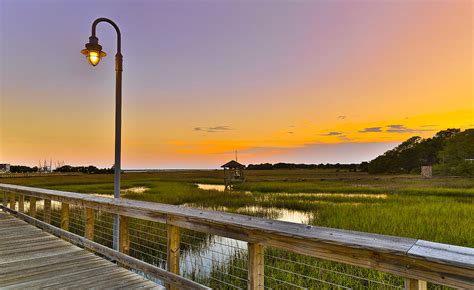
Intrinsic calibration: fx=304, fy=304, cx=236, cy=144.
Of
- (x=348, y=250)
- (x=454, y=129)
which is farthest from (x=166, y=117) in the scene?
(x=454, y=129)

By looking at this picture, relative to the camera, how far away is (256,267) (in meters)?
2.28

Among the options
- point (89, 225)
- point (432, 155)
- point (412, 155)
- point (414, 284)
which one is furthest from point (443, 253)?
point (412, 155)

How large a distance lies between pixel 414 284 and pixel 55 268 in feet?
13.8

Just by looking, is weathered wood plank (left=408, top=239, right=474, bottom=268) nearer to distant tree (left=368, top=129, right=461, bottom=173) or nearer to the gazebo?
the gazebo

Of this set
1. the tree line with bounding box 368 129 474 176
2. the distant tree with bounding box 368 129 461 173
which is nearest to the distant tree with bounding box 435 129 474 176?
the tree line with bounding box 368 129 474 176

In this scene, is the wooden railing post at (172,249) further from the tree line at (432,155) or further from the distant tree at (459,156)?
the tree line at (432,155)

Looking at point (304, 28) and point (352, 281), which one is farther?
point (304, 28)

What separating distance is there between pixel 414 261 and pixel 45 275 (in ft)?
13.4

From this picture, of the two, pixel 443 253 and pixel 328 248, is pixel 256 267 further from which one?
pixel 443 253

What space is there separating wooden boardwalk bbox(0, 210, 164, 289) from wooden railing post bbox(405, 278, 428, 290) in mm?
2625

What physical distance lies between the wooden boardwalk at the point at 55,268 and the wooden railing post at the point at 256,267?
154 cm

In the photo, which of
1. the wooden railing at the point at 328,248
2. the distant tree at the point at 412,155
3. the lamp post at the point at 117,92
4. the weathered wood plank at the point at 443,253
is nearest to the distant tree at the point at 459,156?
the distant tree at the point at 412,155

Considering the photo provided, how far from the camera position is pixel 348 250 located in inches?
68.0

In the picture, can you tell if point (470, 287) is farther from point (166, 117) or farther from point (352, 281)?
point (166, 117)
